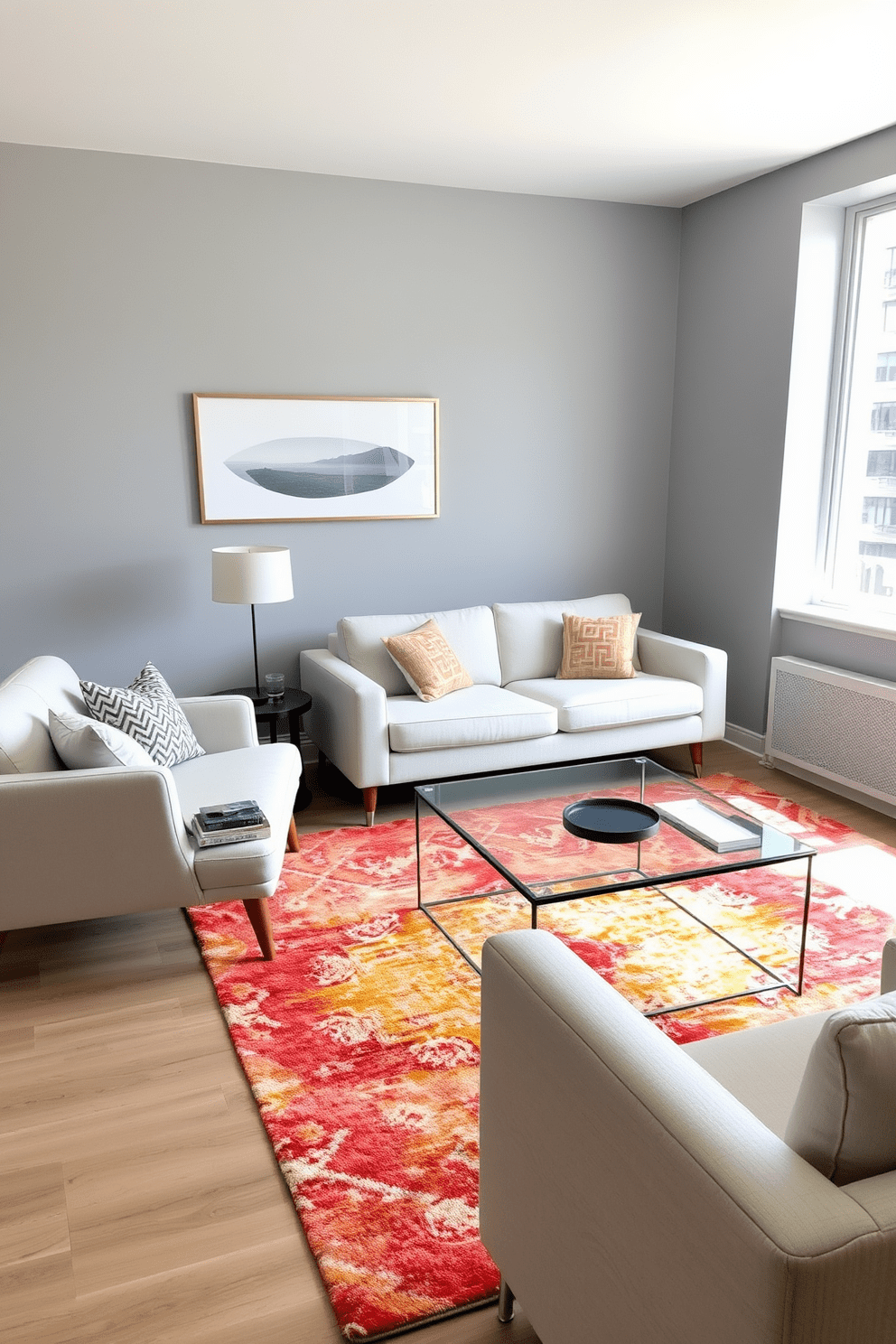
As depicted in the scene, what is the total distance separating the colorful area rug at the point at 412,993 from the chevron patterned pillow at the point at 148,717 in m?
0.58

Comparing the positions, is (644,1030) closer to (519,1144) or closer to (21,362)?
(519,1144)

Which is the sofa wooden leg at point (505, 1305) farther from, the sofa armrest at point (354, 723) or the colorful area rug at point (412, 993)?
the sofa armrest at point (354, 723)

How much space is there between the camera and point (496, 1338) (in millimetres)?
1693

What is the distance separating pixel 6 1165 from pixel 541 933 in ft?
4.51

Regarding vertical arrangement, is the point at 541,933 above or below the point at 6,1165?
above

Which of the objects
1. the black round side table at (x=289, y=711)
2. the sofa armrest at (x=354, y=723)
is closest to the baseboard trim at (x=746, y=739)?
the sofa armrest at (x=354, y=723)

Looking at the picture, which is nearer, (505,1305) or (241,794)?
(505,1305)

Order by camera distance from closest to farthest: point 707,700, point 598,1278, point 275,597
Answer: point 598,1278 → point 275,597 → point 707,700

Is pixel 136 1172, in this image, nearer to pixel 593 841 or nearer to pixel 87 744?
pixel 87 744

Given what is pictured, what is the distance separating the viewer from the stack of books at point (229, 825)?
2.87 metres

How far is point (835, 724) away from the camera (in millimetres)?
4355

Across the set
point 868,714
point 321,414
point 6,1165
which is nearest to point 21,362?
point 321,414

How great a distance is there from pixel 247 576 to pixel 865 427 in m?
2.89

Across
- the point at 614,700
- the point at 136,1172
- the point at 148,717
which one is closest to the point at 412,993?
the point at 136,1172
